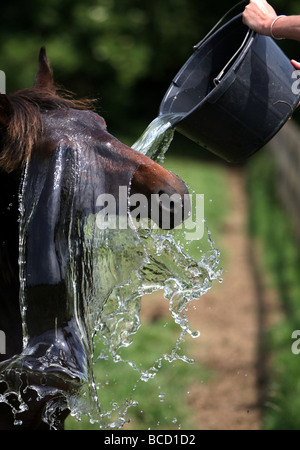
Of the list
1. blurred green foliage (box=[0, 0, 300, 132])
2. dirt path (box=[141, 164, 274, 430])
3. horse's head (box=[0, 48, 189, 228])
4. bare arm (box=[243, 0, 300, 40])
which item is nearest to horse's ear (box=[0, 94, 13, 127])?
horse's head (box=[0, 48, 189, 228])

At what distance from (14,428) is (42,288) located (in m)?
0.70

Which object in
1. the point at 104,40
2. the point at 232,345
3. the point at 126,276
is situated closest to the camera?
the point at 126,276

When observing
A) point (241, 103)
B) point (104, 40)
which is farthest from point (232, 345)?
point (104, 40)

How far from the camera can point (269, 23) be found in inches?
122

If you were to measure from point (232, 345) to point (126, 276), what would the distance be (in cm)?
358

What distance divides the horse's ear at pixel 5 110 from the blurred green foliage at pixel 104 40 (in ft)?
46.8

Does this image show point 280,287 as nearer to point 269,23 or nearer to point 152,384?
point 152,384

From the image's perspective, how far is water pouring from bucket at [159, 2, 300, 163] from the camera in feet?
10.2

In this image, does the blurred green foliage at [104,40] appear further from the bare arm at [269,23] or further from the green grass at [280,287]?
the bare arm at [269,23]

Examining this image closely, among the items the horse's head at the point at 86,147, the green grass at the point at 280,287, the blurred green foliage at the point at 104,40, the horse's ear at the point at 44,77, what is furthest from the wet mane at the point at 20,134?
the blurred green foliage at the point at 104,40

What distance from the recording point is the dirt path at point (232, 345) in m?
5.14

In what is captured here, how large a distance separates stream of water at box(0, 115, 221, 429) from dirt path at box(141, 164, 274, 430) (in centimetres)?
76

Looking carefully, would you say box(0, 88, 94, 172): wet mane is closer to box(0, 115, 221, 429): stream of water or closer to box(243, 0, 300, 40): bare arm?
box(0, 115, 221, 429): stream of water
